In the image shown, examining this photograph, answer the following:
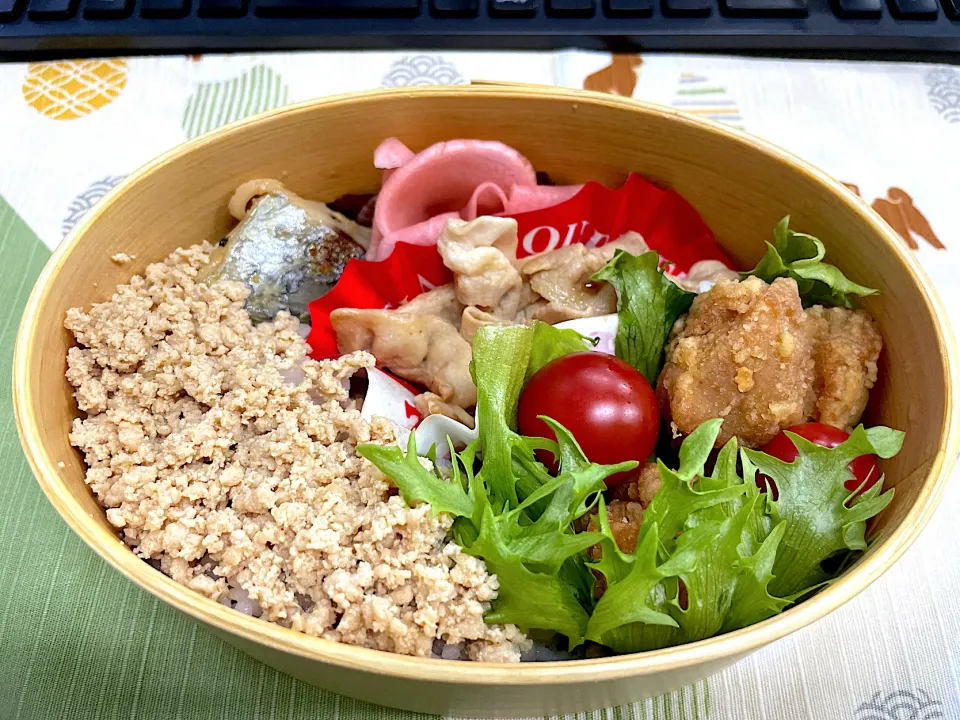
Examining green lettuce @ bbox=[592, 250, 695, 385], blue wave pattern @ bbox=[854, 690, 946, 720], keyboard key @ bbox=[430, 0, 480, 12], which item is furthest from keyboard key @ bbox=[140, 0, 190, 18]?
blue wave pattern @ bbox=[854, 690, 946, 720]

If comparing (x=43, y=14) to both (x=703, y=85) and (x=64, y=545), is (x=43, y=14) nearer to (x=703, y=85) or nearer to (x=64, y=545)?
(x=64, y=545)

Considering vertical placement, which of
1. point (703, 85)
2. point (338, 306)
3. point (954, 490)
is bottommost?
point (954, 490)

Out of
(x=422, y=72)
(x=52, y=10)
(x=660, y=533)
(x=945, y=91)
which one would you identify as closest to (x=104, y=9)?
(x=52, y=10)

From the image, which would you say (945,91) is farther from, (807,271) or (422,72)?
(422,72)

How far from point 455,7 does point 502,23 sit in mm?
125

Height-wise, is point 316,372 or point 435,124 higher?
point 435,124

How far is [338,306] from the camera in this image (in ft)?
4.38

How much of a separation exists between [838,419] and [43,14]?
2019 millimetres

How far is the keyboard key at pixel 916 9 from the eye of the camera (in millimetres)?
1882

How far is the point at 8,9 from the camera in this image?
1861mm

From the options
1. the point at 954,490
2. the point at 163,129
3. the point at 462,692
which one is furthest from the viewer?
the point at 163,129

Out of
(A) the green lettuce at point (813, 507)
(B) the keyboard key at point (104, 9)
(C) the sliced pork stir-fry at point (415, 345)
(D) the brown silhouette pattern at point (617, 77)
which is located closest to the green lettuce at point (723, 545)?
(A) the green lettuce at point (813, 507)

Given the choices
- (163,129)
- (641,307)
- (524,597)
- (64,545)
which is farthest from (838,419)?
(163,129)

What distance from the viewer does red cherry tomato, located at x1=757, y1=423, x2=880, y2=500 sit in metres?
1.06
